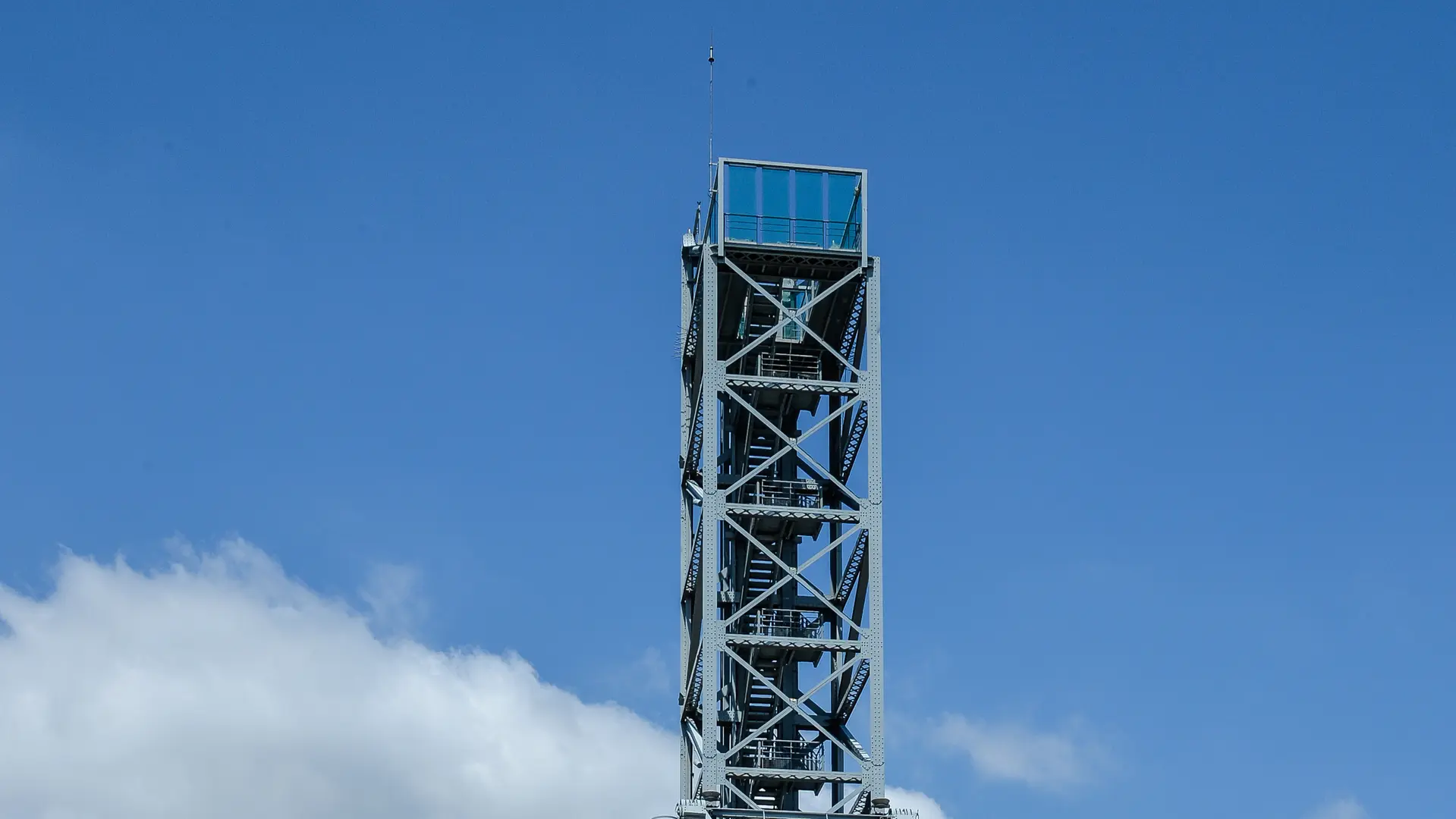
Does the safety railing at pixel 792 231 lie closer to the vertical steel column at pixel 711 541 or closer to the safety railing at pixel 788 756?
the vertical steel column at pixel 711 541

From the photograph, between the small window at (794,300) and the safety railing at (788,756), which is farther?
the small window at (794,300)

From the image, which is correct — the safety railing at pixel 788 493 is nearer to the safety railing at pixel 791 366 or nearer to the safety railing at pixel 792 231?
the safety railing at pixel 791 366

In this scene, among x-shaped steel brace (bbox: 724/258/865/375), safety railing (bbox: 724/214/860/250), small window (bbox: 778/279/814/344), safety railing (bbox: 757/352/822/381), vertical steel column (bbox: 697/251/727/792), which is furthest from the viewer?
safety railing (bbox: 757/352/822/381)

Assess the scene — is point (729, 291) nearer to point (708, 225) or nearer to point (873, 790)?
point (708, 225)

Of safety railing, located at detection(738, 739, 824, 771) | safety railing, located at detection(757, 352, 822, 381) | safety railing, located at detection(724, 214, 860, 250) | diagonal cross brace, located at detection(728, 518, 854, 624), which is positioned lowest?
safety railing, located at detection(738, 739, 824, 771)

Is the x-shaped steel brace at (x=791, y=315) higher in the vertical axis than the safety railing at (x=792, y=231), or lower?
lower

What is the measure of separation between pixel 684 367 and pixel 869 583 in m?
14.6

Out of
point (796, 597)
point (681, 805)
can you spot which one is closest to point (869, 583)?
point (796, 597)

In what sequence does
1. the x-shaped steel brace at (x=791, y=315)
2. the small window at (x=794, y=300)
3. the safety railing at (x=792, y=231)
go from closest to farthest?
the x-shaped steel brace at (x=791, y=315)
the safety railing at (x=792, y=231)
the small window at (x=794, y=300)

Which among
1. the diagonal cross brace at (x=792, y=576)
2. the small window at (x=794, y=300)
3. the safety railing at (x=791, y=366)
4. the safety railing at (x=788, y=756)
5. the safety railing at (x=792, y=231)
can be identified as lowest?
the safety railing at (x=788, y=756)

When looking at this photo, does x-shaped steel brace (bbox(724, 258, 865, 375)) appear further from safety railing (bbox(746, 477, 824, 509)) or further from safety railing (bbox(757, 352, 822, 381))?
safety railing (bbox(746, 477, 824, 509))

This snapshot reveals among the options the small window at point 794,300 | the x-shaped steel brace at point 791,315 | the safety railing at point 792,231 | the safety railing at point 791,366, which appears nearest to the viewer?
the x-shaped steel brace at point 791,315

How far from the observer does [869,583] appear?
83688mm

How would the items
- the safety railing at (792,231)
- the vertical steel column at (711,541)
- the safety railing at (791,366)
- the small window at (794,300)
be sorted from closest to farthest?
the vertical steel column at (711,541) < the safety railing at (792,231) < the small window at (794,300) < the safety railing at (791,366)
